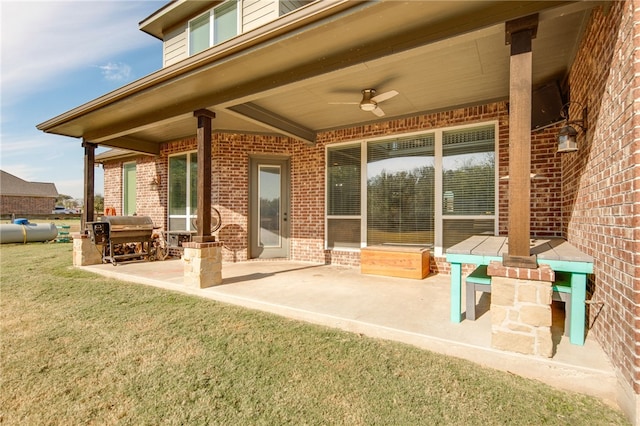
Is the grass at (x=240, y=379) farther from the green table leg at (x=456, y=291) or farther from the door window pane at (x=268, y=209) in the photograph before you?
the door window pane at (x=268, y=209)

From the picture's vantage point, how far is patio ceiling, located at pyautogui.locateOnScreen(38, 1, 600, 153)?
254cm

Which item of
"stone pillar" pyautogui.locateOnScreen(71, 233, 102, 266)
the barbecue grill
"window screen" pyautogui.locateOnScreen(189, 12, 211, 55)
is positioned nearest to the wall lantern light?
the barbecue grill

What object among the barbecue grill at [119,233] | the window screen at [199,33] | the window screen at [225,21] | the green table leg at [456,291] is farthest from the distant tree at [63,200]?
the green table leg at [456,291]

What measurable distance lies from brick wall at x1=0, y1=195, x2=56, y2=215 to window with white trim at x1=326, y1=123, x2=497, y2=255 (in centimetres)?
3887

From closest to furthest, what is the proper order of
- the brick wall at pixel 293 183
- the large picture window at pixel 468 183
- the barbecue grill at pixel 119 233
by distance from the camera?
the large picture window at pixel 468 183, the brick wall at pixel 293 183, the barbecue grill at pixel 119 233

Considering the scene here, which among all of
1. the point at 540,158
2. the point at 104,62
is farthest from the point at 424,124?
A: the point at 104,62

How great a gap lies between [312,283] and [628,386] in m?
3.35

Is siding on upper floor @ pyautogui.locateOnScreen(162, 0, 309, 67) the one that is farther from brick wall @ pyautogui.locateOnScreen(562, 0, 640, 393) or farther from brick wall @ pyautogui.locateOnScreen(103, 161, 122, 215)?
brick wall @ pyautogui.locateOnScreen(562, 0, 640, 393)

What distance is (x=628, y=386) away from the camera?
1.78m

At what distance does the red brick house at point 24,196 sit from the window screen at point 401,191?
39.6 meters

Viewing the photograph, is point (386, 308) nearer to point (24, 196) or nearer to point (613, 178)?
point (613, 178)

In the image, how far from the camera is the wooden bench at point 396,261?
4789mm

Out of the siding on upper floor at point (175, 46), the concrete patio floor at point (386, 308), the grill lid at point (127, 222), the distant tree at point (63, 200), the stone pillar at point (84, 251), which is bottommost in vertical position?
the concrete patio floor at point (386, 308)

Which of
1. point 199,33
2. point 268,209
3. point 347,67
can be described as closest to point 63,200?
point 199,33
